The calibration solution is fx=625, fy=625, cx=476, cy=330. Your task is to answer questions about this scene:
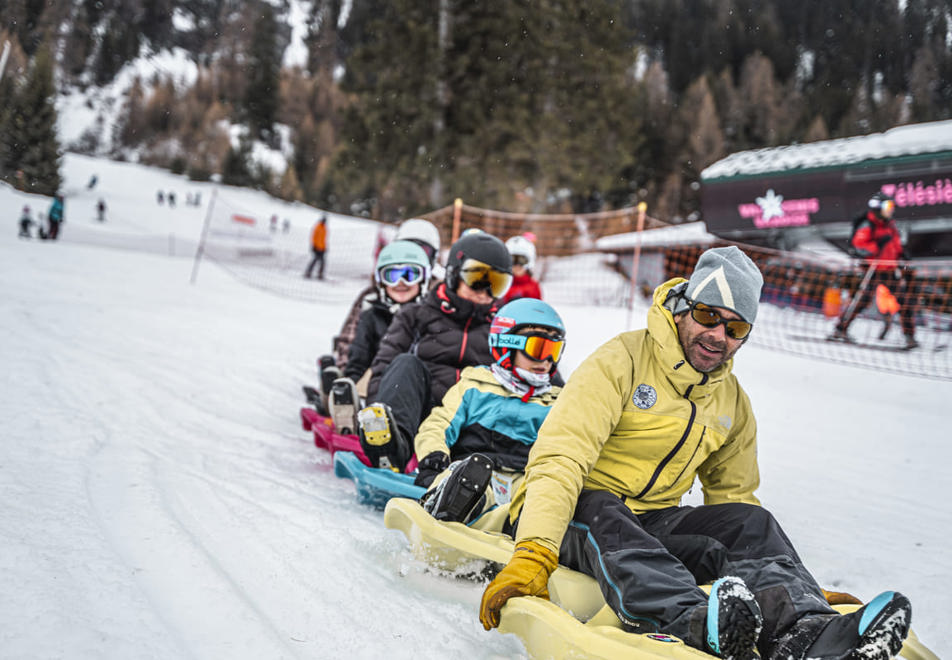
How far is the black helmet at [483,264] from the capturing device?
335 centimetres

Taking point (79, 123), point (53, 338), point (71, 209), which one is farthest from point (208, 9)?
point (53, 338)

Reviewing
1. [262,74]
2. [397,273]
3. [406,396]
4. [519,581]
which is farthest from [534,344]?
[262,74]

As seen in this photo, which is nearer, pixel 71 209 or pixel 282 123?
pixel 71 209

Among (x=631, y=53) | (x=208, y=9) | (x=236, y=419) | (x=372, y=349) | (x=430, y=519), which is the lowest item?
(x=236, y=419)

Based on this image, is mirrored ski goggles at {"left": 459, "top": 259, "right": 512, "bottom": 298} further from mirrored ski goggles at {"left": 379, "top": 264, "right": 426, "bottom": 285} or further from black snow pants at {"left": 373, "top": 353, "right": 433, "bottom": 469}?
mirrored ski goggles at {"left": 379, "top": 264, "right": 426, "bottom": 285}

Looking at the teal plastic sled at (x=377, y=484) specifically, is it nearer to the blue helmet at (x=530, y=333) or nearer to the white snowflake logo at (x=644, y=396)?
the blue helmet at (x=530, y=333)

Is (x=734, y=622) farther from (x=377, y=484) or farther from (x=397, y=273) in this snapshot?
(x=397, y=273)

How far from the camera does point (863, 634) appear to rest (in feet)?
4.13

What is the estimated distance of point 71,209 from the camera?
27.8 metres

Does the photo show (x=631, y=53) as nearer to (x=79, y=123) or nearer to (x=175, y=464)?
(x=175, y=464)

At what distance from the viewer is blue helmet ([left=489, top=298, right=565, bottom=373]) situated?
2496 mm

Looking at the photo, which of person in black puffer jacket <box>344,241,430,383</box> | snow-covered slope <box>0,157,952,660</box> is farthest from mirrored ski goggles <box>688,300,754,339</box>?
person in black puffer jacket <box>344,241,430,383</box>

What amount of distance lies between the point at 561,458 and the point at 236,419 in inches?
115

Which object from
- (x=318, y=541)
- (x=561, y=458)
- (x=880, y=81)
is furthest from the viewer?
(x=880, y=81)
